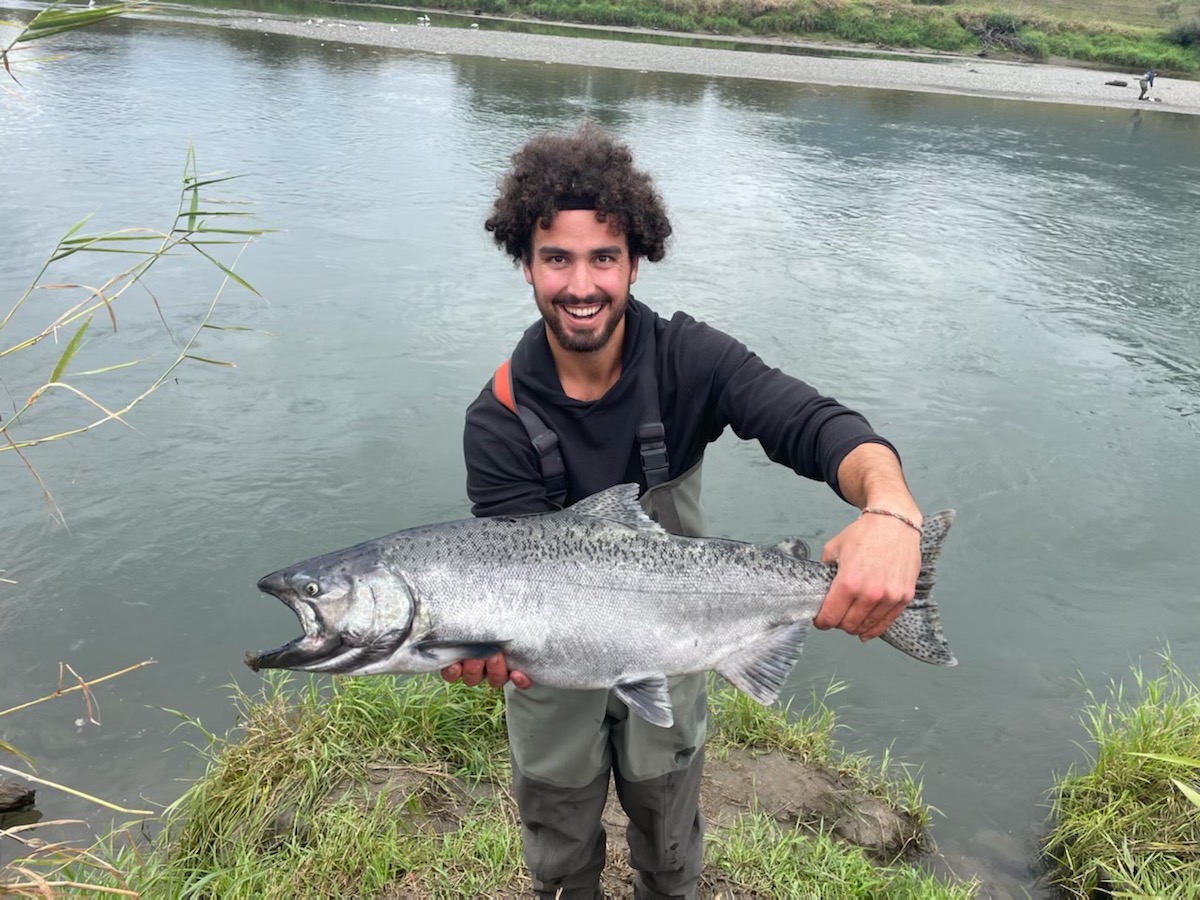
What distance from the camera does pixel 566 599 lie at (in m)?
2.90

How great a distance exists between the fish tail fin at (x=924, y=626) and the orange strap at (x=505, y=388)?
56.6 inches

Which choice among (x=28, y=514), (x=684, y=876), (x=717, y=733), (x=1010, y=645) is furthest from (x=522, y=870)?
(x=28, y=514)

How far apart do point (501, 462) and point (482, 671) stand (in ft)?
2.41

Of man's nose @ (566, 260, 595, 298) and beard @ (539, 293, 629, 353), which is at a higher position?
man's nose @ (566, 260, 595, 298)

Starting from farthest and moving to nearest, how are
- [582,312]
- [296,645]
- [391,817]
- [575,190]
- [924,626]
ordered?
1. [391,817]
2. [575,190]
3. [582,312]
4. [924,626]
5. [296,645]

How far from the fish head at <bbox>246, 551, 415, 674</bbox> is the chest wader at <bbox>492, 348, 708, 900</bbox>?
0.72 m

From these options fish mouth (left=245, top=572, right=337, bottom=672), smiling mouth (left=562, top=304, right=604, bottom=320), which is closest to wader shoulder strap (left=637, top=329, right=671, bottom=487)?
smiling mouth (left=562, top=304, right=604, bottom=320)

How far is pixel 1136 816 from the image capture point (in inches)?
179

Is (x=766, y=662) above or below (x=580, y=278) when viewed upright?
below

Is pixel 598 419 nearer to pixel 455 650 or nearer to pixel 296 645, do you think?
pixel 455 650

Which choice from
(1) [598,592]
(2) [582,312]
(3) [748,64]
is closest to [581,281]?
(2) [582,312]

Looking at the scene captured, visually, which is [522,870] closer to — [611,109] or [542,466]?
[542,466]

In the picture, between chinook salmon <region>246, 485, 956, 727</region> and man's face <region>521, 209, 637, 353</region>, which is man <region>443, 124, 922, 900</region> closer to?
man's face <region>521, 209, 637, 353</region>

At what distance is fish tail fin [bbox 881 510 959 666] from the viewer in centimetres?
283
